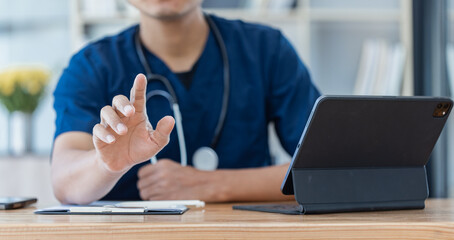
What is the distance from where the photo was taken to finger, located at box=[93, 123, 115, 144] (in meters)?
0.86

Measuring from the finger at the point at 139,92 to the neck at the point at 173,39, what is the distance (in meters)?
0.63

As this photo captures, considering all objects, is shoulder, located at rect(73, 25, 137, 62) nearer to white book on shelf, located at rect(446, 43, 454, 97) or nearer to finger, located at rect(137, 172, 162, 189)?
finger, located at rect(137, 172, 162, 189)

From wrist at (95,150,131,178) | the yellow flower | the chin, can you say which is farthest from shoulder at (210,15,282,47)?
the yellow flower

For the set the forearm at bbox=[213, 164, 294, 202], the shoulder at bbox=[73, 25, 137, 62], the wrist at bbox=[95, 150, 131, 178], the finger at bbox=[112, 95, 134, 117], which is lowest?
the forearm at bbox=[213, 164, 294, 202]

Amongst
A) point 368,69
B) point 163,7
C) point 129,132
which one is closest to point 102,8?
point 368,69

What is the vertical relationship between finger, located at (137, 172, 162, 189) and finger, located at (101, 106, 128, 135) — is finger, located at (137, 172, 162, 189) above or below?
below

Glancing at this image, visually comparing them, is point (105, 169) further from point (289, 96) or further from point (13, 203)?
point (289, 96)

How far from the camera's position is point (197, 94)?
4.95 ft

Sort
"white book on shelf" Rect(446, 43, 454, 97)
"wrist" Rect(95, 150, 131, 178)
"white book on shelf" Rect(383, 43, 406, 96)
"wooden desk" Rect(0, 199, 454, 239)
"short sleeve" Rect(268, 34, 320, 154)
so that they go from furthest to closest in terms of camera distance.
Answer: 1. "white book on shelf" Rect(383, 43, 406, 96)
2. "white book on shelf" Rect(446, 43, 454, 97)
3. "short sleeve" Rect(268, 34, 320, 154)
4. "wrist" Rect(95, 150, 131, 178)
5. "wooden desk" Rect(0, 199, 454, 239)

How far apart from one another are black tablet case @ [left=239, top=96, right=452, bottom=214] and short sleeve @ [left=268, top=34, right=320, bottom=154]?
0.56 m

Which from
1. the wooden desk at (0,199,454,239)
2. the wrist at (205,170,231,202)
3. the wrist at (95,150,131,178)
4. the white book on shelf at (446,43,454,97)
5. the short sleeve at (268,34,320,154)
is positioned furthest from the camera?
the white book on shelf at (446,43,454,97)

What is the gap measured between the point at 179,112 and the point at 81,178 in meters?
0.43

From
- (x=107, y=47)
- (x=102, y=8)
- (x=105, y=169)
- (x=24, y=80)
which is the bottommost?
(x=105, y=169)

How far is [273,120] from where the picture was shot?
1.59 m
